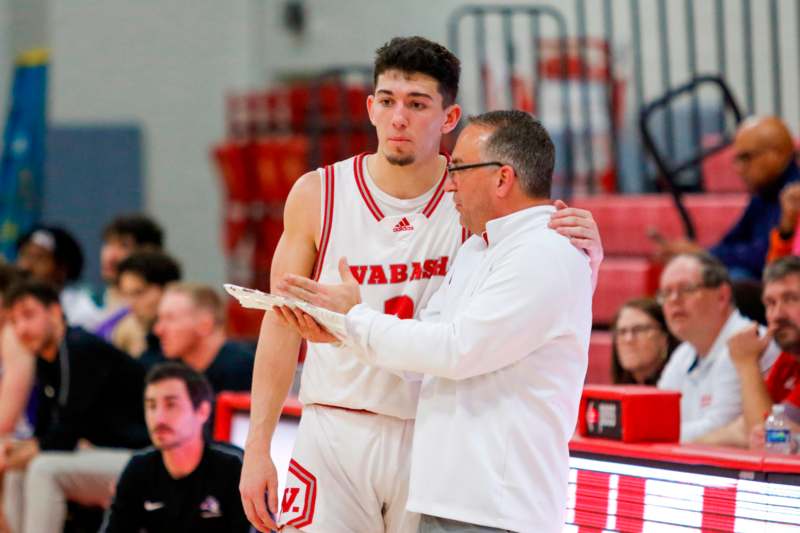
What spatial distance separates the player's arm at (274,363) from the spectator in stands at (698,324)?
241cm

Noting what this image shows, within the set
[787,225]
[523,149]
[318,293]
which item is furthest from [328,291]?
[787,225]

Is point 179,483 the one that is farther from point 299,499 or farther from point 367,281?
point 367,281

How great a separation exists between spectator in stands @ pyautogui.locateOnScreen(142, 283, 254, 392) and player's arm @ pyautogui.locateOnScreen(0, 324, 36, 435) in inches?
37.2

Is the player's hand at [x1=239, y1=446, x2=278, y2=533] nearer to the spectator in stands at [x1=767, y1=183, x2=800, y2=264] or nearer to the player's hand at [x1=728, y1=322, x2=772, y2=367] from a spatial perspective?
the player's hand at [x1=728, y1=322, x2=772, y2=367]

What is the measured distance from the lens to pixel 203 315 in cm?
700

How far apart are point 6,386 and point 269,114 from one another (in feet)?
22.4

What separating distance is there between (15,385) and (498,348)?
5.11m

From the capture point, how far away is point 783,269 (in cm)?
510

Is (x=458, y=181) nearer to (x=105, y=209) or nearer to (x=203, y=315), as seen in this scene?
(x=203, y=315)

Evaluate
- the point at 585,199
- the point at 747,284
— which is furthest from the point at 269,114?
the point at 747,284

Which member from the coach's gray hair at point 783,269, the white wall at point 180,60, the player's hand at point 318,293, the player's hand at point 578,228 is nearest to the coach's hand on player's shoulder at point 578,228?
the player's hand at point 578,228

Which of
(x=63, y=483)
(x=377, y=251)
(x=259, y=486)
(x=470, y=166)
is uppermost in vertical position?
(x=470, y=166)

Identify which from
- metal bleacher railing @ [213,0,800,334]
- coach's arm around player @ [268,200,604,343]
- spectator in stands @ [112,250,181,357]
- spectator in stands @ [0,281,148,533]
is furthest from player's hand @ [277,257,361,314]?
metal bleacher railing @ [213,0,800,334]

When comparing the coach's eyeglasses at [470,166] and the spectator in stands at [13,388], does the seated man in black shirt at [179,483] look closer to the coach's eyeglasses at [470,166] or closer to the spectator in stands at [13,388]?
the spectator in stands at [13,388]
